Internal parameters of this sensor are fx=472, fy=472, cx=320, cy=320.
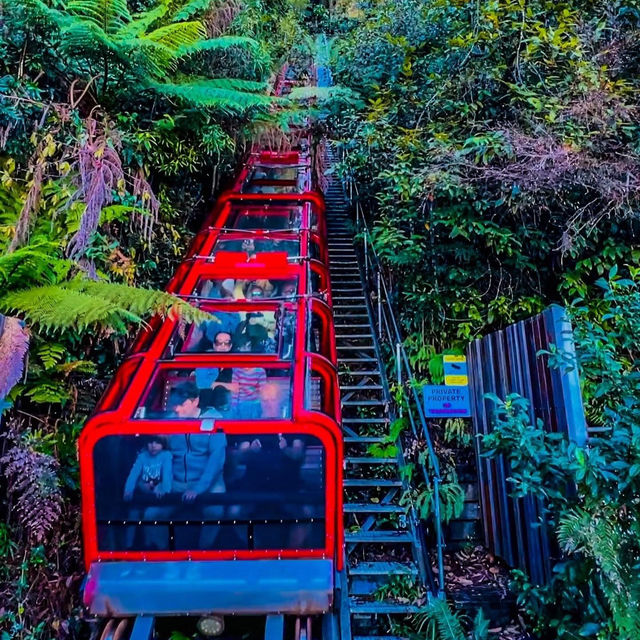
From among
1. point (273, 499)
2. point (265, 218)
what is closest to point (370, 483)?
point (273, 499)

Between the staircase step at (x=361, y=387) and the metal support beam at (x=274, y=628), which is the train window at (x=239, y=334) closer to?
the staircase step at (x=361, y=387)

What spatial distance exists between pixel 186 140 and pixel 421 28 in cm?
435

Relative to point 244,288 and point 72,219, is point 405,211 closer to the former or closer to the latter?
point 244,288

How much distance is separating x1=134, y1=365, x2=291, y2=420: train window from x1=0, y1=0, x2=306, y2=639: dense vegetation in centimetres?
57

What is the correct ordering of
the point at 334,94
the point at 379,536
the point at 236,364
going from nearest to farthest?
the point at 236,364, the point at 379,536, the point at 334,94

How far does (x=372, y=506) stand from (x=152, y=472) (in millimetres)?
2396

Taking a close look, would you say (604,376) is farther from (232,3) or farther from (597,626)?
(232,3)

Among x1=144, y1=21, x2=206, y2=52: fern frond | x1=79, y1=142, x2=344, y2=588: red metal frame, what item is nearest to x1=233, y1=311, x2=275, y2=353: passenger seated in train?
x1=79, y1=142, x2=344, y2=588: red metal frame

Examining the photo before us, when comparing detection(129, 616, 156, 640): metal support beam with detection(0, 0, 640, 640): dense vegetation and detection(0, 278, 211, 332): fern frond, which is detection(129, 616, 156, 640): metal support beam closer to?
detection(0, 0, 640, 640): dense vegetation

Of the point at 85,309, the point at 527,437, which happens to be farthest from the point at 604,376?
the point at 85,309

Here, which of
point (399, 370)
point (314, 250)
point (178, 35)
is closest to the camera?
point (178, 35)

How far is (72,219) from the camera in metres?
4.30

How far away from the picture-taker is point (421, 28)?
7699 mm

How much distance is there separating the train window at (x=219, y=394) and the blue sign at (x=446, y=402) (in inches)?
93.6
